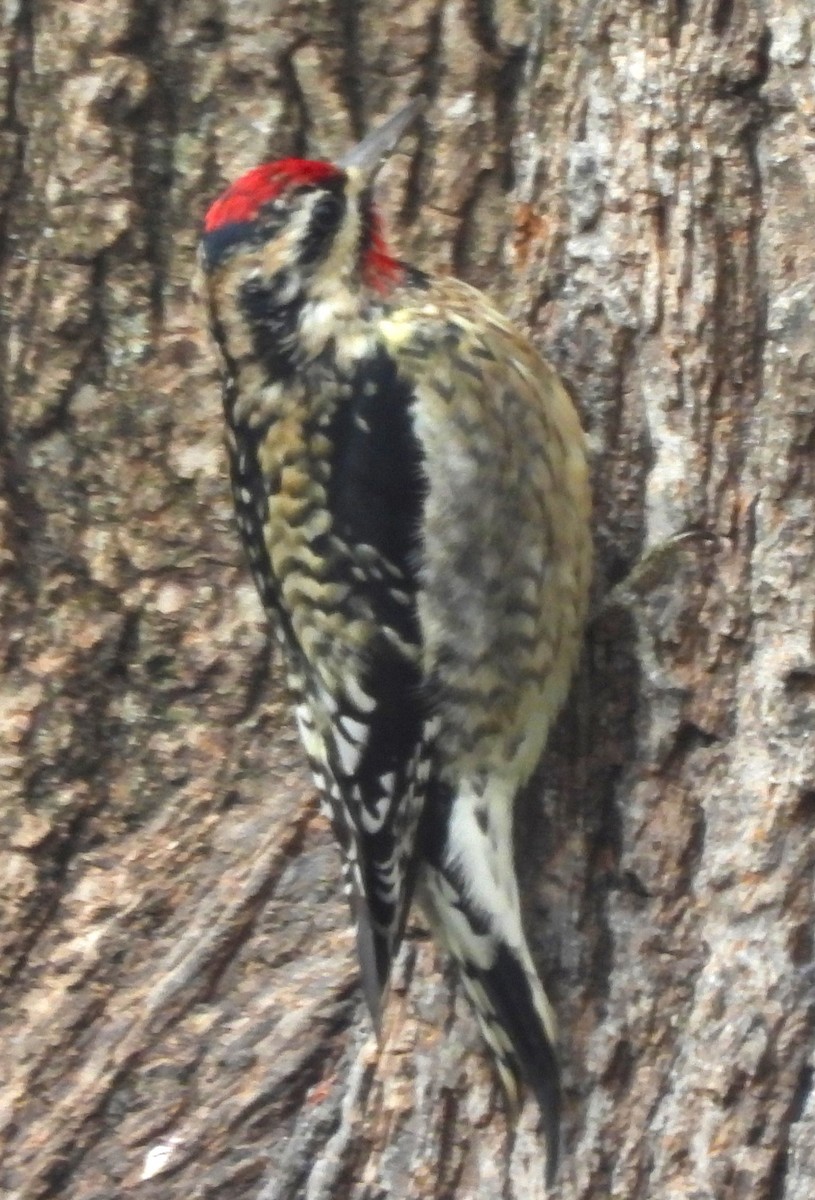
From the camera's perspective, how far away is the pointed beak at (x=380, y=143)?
2.59m

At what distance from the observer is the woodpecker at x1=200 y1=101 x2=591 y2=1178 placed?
99.7 inches

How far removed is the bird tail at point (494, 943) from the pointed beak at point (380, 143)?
3.38 ft

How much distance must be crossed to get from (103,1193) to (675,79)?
81.0 inches

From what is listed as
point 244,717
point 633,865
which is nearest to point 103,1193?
point 244,717

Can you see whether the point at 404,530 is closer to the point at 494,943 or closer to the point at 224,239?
the point at 224,239

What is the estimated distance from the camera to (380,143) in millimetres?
2596

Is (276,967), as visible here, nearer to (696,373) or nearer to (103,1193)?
(103,1193)

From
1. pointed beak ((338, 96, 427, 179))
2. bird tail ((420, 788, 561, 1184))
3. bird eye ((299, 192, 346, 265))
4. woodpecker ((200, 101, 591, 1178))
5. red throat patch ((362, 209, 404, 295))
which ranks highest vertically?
A: pointed beak ((338, 96, 427, 179))

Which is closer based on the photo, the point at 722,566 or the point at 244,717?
the point at 722,566

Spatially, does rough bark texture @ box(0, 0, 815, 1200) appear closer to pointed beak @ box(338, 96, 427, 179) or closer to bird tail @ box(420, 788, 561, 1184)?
bird tail @ box(420, 788, 561, 1184)

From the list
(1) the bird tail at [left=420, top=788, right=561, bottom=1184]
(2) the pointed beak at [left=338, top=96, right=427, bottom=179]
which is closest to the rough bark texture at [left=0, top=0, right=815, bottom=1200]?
(1) the bird tail at [left=420, top=788, right=561, bottom=1184]

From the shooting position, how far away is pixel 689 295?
8.20 ft

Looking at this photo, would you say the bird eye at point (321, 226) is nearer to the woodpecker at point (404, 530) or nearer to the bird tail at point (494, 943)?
the woodpecker at point (404, 530)

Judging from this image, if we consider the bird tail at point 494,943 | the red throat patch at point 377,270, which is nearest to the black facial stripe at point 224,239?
the red throat patch at point 377,270
